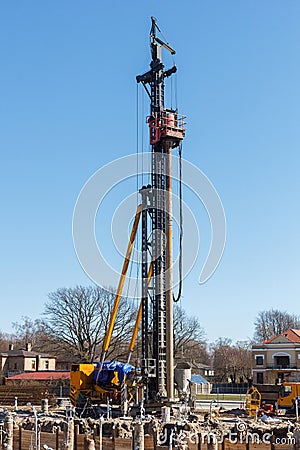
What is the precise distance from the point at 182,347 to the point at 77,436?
197 ft

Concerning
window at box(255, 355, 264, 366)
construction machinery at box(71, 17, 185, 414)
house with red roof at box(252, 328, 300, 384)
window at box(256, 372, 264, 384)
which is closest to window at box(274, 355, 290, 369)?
house with red roof at box(252, 328, 300, 384)

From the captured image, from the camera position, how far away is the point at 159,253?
33.0 m

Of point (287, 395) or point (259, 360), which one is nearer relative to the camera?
point (287, 395)

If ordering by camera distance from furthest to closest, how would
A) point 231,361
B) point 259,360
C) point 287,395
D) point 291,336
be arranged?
point 231,361
point 291,336
point 259,360
point 287,395

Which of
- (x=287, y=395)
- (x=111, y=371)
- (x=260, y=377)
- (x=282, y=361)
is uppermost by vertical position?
(x=282, y=361)

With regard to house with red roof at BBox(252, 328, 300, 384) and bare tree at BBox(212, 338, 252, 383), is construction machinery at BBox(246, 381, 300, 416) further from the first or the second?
bare tree at BBox(212, 338, 252, 383)

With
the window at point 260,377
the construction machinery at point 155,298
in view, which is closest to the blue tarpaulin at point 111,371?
the construction machinery at point 155,298

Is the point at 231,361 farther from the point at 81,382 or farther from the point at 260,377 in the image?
the point at 81,382

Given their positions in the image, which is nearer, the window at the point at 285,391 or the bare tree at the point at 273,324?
the window at the point at 285,391

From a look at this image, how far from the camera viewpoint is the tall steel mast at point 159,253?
3228 centimetres

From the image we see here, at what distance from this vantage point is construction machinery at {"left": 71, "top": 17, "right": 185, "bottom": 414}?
32250 mm

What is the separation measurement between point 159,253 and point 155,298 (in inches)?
90.9

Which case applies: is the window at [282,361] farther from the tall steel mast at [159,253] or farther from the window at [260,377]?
the tall steel mast at [159,253]

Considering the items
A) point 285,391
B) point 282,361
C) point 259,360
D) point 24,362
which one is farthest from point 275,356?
point 285,391
